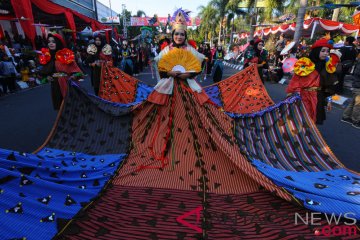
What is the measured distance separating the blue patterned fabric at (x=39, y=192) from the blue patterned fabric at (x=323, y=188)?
1.81 metres

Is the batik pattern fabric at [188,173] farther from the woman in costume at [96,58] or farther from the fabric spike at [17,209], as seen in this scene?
the woman in costume at [96,58]

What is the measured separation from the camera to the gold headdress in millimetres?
3741

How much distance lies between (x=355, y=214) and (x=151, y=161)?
6.85ft

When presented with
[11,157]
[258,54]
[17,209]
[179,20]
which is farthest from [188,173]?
[258,54]

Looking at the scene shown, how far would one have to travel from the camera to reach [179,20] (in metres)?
3.77

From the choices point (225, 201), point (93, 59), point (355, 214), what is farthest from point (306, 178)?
point (93, 59)

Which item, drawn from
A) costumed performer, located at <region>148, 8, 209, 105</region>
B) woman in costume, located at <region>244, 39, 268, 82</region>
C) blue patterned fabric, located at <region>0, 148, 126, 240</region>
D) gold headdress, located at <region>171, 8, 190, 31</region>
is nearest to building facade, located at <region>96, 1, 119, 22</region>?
woman in costume, located at <region>244, 39, 268, 82</region>

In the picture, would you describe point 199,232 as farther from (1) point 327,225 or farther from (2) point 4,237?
(2) point 4,237

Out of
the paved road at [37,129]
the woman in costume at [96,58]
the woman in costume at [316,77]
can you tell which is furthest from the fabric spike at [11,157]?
the woman in costume at [96,58]

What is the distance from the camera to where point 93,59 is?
6.74 m

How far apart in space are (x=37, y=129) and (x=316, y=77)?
17.3ft

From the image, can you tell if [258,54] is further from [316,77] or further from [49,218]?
[49,218]

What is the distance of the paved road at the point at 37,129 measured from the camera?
4206 mm

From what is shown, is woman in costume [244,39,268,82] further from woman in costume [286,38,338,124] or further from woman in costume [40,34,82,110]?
woman in costume [40,34,82,110]
